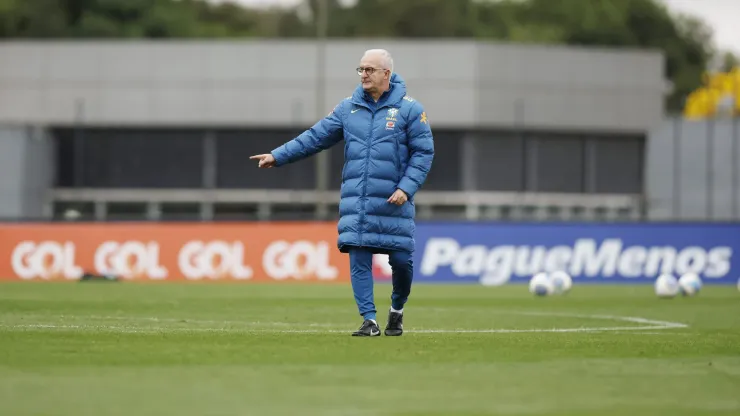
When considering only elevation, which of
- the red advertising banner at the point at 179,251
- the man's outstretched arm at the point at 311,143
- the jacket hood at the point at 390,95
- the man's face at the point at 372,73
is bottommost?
the red advertising banner at the point at 179,251

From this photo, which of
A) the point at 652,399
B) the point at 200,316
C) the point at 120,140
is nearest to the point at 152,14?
the point at 120,140

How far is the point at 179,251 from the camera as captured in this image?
31828 mm

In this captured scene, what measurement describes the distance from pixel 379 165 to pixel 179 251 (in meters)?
20.1

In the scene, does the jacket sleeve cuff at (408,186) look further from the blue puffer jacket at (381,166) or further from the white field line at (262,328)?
the white field line at (262,328)

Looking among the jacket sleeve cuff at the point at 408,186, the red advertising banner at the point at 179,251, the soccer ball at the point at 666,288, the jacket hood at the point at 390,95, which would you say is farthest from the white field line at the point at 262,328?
the red advertising banner at the point at 179,251

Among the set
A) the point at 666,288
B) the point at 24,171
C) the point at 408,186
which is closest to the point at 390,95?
the point at 408,186

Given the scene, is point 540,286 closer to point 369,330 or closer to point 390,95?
point 369,330

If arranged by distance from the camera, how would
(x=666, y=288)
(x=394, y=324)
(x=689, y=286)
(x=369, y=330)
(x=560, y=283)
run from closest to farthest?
(x=369, y=330), (x=394, y=324), (x=666, y=288), (x=689, y=286), (x=560, y=283)

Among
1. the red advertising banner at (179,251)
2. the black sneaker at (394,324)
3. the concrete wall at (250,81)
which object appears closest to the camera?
the black sneaker at (394,324)

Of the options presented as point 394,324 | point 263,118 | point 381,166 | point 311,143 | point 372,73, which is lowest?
point 394,324

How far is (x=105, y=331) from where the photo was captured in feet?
41.9

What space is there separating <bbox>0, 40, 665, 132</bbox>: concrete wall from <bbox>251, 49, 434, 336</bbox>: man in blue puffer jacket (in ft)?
156

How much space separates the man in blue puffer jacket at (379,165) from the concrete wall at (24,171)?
43045mm

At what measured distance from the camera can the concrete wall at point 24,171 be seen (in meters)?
55.5
